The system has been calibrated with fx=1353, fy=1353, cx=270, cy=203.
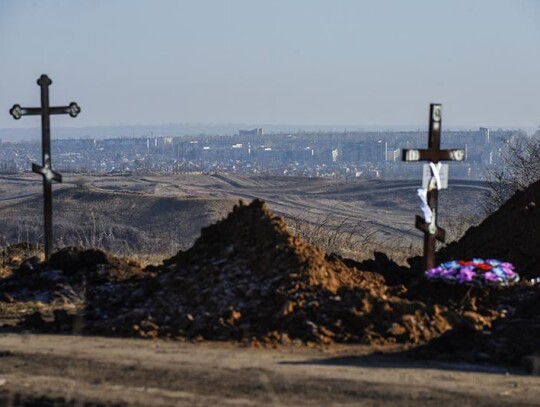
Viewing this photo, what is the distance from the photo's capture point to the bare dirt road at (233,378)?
10109 millimetres

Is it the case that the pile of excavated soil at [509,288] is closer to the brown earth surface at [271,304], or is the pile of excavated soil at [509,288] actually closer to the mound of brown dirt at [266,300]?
the brown earth surface at [271,304]

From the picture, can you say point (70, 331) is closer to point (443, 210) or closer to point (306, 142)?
point (443, 210)

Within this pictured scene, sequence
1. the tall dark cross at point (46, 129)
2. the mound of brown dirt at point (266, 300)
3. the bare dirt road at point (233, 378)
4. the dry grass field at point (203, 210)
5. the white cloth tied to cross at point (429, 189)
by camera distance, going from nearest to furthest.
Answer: the bare dirt road at point (233, 378) < the mound of brown dirt at point (266, 300) < the white cloth tied to cross at point (429, 189) < the tall dark cross at point (46, 129) < the dry grass field at point (203, 210)

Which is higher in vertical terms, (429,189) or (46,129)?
(46,129)

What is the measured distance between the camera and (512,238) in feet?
57.1

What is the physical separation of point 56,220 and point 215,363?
38704 mm

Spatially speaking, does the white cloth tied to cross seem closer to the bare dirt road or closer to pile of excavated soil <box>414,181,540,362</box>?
pile of excavated soil <box>414,181,540,362</box>

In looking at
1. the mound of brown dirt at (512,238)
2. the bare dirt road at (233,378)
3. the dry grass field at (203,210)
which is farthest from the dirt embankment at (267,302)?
the dry grass field at (203,210)

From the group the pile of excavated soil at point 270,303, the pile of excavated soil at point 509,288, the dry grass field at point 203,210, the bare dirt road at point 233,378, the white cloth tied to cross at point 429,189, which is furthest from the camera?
the dry grass field at point 203,210

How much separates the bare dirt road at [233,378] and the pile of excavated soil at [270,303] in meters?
0.43

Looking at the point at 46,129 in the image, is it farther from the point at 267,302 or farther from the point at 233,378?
the point at 233,378

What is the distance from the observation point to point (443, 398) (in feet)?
33.3

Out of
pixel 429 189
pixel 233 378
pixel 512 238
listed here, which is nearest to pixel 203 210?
pixel 512 238

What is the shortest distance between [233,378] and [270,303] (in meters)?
2.20
